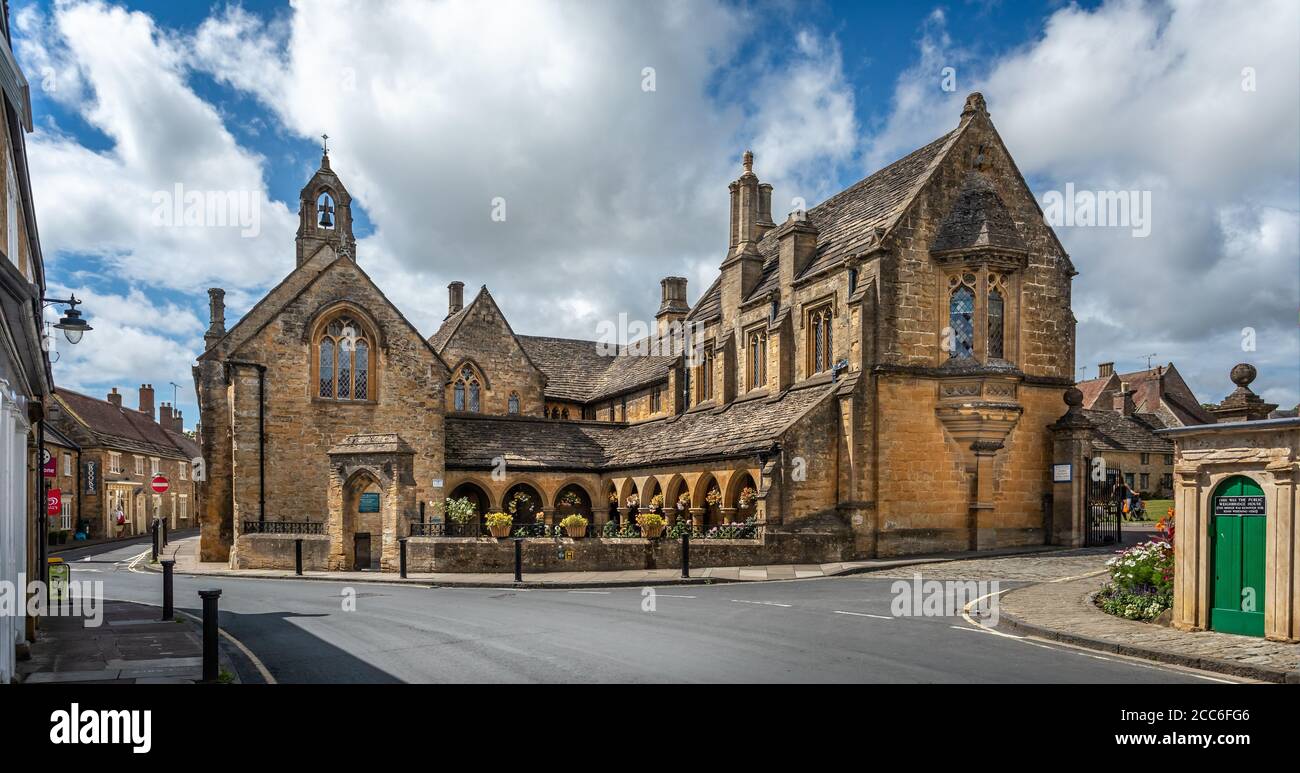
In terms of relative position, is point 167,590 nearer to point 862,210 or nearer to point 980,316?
point 980,316

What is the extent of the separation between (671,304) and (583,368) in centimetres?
657

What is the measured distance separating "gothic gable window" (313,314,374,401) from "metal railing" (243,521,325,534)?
4669mm

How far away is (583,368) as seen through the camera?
49.2 metres

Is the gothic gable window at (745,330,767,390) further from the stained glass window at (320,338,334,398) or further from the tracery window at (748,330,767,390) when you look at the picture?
the stained glass window at (320,338,334,398)

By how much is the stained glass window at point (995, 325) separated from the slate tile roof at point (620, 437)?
4.98 meters

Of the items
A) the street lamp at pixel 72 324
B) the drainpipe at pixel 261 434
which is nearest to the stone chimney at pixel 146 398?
the drainpipe at pixel 261 434

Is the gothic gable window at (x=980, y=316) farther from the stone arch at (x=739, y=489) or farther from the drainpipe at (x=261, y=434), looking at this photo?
the drainpipe at (x=261, y=434)

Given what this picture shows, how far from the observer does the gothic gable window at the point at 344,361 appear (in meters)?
30.7

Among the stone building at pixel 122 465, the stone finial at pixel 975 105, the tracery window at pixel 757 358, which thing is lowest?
the stone building at pixel 122 465

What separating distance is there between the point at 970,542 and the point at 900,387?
4956mm

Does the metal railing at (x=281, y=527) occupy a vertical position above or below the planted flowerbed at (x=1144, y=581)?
below

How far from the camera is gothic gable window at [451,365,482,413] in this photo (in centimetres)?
4184

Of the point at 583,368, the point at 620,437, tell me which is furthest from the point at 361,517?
the point at 583,368
